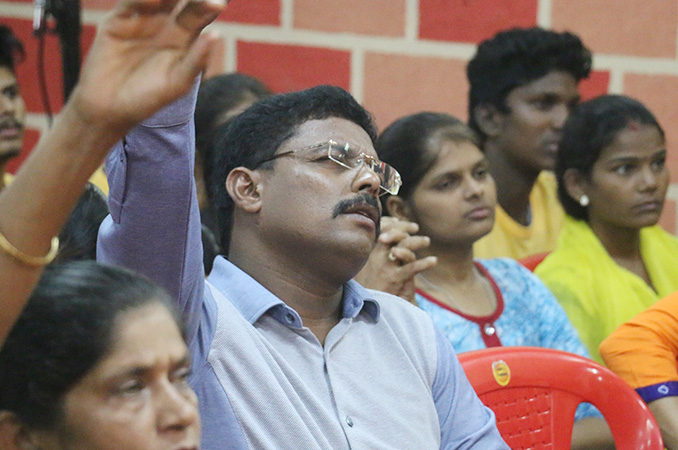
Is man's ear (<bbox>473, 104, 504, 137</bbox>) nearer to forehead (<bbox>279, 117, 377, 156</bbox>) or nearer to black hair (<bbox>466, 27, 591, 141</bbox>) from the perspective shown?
black hair (<bbox>466, 27, 591, 141</bbox>)

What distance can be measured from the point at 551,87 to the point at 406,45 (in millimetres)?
583

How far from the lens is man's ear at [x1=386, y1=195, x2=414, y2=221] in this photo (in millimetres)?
2580

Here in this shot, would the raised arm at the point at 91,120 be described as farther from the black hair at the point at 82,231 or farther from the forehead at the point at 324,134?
the forehead at the point at 324,134

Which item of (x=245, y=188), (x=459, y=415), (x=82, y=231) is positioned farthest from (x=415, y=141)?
(x=82, y=231)

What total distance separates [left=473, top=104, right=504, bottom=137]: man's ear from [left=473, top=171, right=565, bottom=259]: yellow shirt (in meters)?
0.26

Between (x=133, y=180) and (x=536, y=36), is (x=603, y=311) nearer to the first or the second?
(x=536, y=36)

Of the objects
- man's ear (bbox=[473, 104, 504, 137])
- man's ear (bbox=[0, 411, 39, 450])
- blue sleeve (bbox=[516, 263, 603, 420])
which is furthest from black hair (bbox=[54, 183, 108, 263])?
man's ear (bbox=[473, 104, 504, 137])

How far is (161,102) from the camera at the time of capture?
36.5 inches

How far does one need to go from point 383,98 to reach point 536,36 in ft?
2.05

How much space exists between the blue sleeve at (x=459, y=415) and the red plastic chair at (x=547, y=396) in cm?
14

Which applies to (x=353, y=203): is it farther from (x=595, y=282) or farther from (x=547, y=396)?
(x=595, y=282)

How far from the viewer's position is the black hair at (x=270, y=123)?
6.00 ft

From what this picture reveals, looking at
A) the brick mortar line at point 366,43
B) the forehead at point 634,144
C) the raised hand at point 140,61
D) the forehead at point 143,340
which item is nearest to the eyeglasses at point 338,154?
the forehead at point 143,340

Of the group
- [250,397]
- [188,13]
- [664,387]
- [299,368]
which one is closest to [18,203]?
[188,13]
